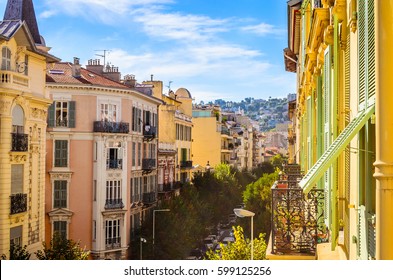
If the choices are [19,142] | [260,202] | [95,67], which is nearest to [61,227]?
[95,67]

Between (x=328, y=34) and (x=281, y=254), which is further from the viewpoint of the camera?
(x=281, y=254)

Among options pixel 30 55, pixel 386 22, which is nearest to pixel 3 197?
pixel 30 55

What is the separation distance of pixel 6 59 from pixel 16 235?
10.5 ft

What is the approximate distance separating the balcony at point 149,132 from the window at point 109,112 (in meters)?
2.32

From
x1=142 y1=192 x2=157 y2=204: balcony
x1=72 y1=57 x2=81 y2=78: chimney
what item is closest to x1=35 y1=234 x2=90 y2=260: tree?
x1=72 y1=57 x2=81 y2=78: chimney

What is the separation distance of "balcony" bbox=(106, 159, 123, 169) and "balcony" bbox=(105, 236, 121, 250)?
2110mm

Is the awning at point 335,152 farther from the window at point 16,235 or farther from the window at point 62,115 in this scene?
the window at point 62,115

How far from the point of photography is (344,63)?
15.5 ft

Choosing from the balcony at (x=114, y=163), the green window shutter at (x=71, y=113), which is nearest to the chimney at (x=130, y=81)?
the balcony at (x=114, y=163)

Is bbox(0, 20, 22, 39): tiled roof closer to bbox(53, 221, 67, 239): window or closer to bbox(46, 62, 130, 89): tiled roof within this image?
bbox(46, 62, 130, 89): tiled roof

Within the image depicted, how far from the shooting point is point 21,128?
1211cm

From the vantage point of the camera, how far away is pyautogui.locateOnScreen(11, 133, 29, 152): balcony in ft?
38.2
